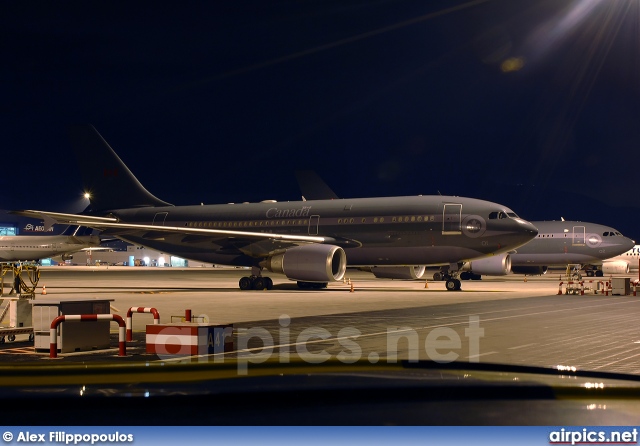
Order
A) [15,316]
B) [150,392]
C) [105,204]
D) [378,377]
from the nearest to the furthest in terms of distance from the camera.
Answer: [150,392] → [378,377] → [15,316] → [105,204]

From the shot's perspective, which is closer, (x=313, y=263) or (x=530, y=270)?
(x=313, y=263)

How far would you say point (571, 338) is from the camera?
14.3 meters

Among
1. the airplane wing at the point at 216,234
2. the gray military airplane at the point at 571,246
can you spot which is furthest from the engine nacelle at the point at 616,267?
the airplane wing at the point at 216,234

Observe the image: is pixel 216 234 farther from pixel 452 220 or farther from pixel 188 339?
pixel 188 339

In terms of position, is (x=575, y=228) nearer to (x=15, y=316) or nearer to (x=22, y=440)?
(x=15, y=316)

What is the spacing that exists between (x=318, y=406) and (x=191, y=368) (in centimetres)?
306

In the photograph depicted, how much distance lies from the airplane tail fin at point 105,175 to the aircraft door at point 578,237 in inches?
995

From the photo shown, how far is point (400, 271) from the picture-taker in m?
35.4

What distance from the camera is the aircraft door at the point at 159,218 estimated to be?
39.4m

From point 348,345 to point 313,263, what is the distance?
56.2 feet

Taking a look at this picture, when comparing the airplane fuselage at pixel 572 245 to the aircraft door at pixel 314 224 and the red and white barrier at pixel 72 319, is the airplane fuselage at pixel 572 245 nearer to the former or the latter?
the aircraft door at pixel 314 224

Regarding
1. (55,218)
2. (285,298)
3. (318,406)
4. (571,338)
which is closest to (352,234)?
(285,298)

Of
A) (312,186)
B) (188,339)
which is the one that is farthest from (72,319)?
(312,186)

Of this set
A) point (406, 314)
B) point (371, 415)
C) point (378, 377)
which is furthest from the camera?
point (406, 314)
